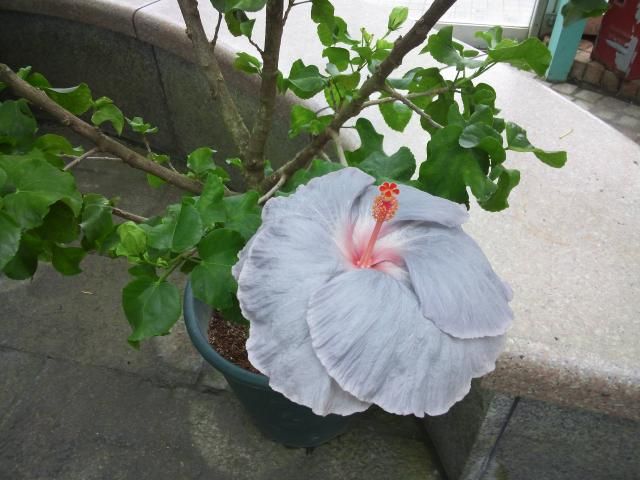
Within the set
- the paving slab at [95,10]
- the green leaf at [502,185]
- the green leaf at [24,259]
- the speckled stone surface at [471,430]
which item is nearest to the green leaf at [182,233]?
the green leaf at [24,259]

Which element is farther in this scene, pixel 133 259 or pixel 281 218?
pixel 133 259

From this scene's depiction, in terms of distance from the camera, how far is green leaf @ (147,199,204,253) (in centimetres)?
90

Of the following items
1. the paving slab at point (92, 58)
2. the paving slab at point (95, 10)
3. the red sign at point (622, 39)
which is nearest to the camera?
the paving slab at point (95, 10)

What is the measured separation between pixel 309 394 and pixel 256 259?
7.0 inches

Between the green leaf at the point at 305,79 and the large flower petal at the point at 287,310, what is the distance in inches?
18.8

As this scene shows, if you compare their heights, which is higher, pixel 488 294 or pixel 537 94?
pixel 488 294

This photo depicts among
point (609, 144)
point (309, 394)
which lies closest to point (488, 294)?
point (309, 394)

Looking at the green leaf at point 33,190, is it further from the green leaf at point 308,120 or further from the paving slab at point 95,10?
the paving slab at point 95,10

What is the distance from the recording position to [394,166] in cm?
101

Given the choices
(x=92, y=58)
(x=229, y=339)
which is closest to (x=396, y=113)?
(x=229, y=339)

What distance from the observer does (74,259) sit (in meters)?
1.12

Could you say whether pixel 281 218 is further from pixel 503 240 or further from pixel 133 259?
pixel 503 240

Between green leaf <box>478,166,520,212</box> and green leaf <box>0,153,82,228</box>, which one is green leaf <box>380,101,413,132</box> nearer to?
green leaf <box>478,166,520,212</box>

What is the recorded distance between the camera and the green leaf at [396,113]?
1232mm
